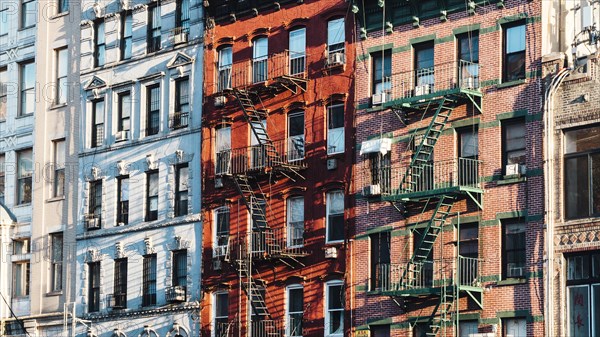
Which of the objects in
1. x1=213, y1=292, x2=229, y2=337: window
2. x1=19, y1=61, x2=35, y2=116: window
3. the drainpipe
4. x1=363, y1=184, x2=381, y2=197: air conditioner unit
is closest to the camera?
the drainpipe

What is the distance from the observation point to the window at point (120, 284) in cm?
6719

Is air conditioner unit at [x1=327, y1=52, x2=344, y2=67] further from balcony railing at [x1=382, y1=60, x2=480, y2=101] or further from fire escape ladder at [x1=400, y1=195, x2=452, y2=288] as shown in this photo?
fire escape ladder at [x1=400, y1=195, x2=452, y2=288]

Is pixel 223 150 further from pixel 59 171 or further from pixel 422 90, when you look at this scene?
pixel 59 171

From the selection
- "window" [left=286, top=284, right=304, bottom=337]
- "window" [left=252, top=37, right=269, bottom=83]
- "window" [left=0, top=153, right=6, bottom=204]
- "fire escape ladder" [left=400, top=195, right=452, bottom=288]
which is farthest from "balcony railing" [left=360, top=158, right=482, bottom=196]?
"window" [left=0, top=153, right=6, bottom=204]

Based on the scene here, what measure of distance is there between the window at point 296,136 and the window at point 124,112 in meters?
10.7

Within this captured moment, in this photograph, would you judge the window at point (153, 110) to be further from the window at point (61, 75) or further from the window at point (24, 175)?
the window at point (24, 175)

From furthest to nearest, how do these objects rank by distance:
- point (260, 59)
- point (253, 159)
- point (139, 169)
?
point (139, 169) < point (260, 59) < point (253, 159)

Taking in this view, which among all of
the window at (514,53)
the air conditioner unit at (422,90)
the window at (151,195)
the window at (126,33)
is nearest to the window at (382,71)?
the air conditioner unit at (422,90)

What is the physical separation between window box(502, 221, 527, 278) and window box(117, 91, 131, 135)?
2240 cm

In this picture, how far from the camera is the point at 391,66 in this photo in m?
57.1

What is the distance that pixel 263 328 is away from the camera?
60031mm

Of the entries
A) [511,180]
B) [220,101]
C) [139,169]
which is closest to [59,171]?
[139,169]

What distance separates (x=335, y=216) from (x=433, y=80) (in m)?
6.76

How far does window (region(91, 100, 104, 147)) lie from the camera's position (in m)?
69.9
